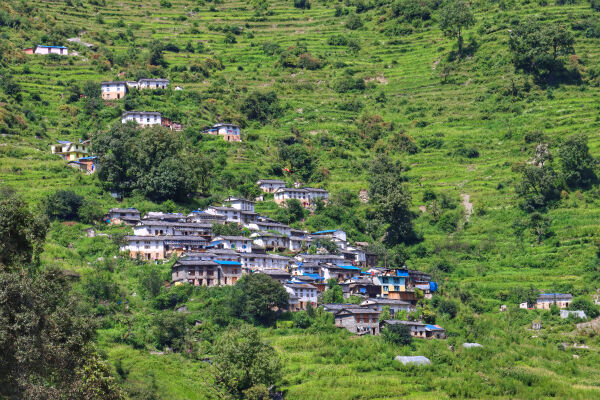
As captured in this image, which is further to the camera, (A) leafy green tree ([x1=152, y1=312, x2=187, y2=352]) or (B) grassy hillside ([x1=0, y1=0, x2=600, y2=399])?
(B) grassy hillside ([x1=0, y1=0, x2=600, y2=399])

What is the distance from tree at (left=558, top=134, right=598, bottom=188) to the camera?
8106cm

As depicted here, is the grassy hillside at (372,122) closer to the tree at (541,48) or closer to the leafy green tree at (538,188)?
the leafy green tree at (538,188)

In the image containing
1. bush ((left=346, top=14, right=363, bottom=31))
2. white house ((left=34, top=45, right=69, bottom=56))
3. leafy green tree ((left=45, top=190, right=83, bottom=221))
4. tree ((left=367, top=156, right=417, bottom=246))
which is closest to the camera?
leafy green tree ((left=45, top=190, right=83, bottom=221))

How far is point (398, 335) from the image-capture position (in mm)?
57938

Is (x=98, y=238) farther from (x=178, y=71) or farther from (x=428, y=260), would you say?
(x=178, y=71)

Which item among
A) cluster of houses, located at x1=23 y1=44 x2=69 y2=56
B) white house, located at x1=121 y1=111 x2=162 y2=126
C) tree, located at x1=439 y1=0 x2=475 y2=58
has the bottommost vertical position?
white house, located at x1=121 y1=111 x2=162 y2=126

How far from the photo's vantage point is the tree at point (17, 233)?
3328 cm

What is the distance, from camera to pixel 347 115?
111 m

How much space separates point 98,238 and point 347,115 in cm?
5465

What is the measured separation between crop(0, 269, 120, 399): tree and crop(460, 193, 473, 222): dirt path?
5728 cm

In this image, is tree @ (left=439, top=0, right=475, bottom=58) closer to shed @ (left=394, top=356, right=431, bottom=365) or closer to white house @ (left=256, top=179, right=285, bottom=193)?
white house @ (left=256, top=179, right=285, bottom=193)

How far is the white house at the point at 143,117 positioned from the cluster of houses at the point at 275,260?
20.0 m

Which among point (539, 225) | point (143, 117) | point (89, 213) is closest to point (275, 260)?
point (89, 213)

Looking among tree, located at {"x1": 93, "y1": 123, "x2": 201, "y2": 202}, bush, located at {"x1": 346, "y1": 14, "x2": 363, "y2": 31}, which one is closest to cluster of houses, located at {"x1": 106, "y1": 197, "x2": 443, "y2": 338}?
tree, located at {"x1": 93, "y1": 123, "x2": 201, "y2": 202}
